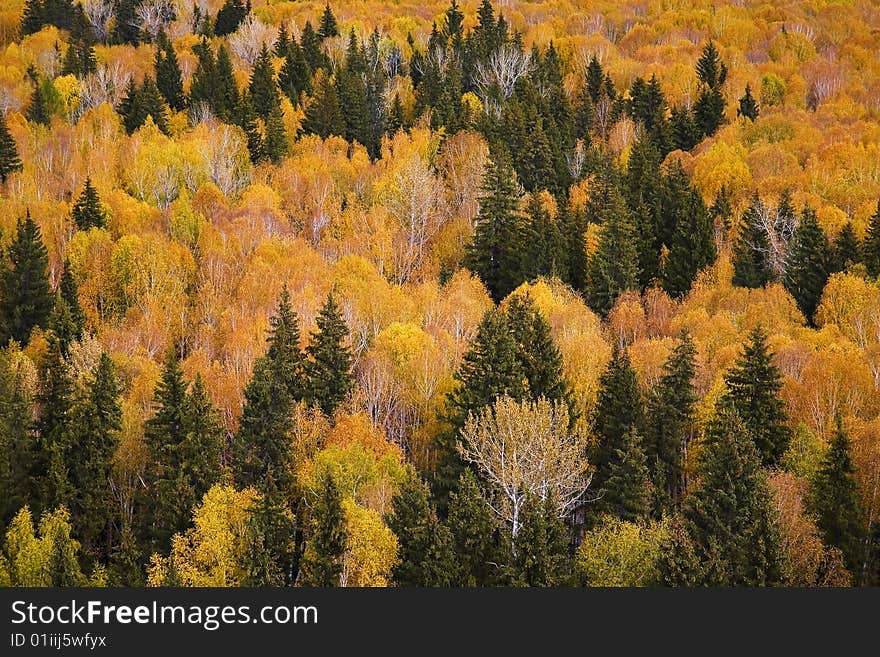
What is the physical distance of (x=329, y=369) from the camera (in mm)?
59969

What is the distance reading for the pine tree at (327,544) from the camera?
1747 inches

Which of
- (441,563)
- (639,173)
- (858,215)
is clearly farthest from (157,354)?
(858,215)

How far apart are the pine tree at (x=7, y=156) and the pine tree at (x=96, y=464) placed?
53.9m

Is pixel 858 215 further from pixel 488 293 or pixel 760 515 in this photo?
pixel 760 515

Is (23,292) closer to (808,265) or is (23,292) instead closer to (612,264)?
(612,264)

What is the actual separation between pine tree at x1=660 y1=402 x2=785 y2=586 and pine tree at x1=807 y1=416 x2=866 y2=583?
3105 millimetres

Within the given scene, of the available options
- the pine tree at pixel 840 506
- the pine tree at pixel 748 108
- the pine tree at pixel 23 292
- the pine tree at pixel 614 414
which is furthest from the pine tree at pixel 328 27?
the pine tree at pixel 840 506

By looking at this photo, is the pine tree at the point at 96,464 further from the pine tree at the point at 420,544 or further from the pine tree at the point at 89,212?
the pine tree at the point at 89,212

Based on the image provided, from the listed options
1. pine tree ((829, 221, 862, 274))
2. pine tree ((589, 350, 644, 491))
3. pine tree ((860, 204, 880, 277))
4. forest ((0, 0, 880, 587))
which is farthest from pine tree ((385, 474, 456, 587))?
pine tree ((860, 204, 880, 277))

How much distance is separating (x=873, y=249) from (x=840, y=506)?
39425mm

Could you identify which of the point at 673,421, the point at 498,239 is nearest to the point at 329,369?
the point at 673,421

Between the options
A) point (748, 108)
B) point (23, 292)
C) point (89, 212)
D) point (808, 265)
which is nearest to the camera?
point (23, 292)

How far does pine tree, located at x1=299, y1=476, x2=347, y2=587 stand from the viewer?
146 ft

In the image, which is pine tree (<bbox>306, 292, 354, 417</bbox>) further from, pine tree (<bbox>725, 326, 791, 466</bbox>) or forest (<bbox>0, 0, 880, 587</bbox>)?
pine tree (<bbox>725, 326, 791, 466</bbox>)
